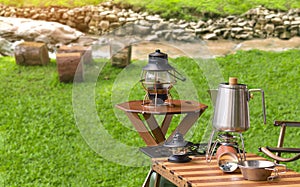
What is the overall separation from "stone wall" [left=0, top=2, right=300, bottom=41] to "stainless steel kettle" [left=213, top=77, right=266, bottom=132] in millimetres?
5760

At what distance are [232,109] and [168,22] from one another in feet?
20.5

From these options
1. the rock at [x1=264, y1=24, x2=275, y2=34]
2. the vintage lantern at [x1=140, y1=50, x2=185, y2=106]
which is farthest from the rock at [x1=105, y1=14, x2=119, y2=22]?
the vintage lantern at [x1=140, y1=50, x2=185, y2=106]

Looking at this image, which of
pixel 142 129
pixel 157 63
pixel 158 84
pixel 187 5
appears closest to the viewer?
pixel 142 129

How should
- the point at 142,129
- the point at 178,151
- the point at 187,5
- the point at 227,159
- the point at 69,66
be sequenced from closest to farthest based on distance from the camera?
the point at 227,159 < the point at 178,151 < the point at 142,129 < the point at 69,66 < the point at 187,5

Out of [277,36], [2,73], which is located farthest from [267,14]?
[2,73]

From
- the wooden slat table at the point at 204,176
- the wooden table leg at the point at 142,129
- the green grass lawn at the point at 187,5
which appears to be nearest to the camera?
the wooden slat table at the point at 204,176

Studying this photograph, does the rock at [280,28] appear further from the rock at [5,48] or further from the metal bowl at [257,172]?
the metal bowl at [257,172]

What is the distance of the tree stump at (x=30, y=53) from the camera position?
7980mm

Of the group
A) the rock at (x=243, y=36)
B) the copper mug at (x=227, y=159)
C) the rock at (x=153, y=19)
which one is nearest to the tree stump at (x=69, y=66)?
the rock at (x=153, y=19)

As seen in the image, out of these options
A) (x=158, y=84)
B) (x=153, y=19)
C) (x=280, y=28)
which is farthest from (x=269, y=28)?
(x=158, y=84)

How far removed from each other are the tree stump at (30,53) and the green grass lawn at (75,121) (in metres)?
0.10

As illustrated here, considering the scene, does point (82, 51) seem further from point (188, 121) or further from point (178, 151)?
point (178, 151)

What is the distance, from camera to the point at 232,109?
9.90 ft

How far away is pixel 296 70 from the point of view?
770cm
